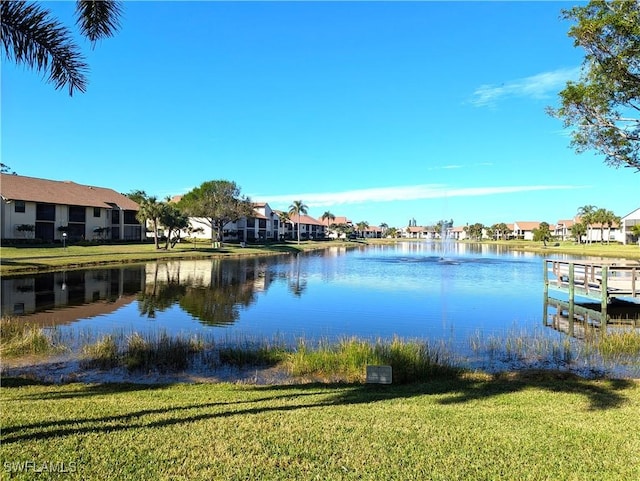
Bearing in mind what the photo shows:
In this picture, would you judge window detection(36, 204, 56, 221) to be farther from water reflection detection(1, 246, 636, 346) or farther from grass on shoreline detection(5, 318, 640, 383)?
grass on shoreline detection(5, 318, 640, 383)

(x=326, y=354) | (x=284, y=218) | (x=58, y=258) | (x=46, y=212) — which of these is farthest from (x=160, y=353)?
(x=284, y=218)

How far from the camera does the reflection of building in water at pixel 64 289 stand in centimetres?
2289

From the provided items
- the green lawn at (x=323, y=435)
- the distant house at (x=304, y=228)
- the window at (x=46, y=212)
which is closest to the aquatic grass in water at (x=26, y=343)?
the green lawn at (x=323, y=435)

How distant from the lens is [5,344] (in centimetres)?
1338

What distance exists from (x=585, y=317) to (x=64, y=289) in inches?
1126

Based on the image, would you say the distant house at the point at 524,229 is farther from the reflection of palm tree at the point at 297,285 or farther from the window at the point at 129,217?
the reflection of palm tree at the point at 297,285

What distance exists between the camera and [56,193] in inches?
2579

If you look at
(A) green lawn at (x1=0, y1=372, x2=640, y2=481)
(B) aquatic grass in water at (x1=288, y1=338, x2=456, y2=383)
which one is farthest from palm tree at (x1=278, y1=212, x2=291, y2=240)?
(A) green lawn at (x1=0, y1=372, x2=640, y2=481)

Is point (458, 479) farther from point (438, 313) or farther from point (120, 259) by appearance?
point (120, 259)

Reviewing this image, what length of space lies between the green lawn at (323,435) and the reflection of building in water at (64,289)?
16361 millimetres

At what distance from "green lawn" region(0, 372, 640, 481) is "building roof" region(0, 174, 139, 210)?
58989 mm

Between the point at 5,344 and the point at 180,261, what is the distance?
3947cm

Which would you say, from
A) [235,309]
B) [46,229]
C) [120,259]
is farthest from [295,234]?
[235,309]

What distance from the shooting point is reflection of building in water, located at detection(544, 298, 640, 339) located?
758 inches
